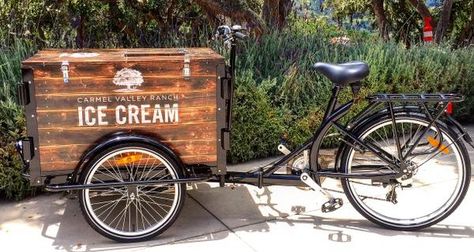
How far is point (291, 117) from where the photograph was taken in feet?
17.1

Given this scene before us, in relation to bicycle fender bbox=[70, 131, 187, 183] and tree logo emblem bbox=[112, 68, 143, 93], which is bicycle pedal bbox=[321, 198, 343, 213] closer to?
bicycle fender bbox=[70, 131, 187, 183]

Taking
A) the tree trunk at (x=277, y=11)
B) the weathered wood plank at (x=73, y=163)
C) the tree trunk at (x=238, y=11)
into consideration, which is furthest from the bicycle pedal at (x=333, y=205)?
the tree trunk at (x=277, y=11)

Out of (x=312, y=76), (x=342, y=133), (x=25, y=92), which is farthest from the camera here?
(x=312, y=76)

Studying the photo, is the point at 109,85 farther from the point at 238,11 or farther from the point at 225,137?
the point at 238,11

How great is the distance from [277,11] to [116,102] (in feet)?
15.6

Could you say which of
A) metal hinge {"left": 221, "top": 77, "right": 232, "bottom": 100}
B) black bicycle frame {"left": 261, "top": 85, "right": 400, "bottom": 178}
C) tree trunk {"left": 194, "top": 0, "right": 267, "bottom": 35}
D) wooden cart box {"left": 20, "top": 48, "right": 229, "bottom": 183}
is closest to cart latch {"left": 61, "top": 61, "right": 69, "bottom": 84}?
wooden cart box {"left": 20, "top": 48, "right": 229, "bottom": 183}

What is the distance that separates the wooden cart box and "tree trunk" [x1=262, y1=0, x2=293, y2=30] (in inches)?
160

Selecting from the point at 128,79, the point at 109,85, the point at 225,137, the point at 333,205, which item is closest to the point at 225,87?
the point at 225,137

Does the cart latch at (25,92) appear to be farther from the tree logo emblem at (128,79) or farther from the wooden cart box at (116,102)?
the tree logo emblem at (128,79)

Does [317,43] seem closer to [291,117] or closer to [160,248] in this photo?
[291,117]

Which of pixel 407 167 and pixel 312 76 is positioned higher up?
pixel 312 76

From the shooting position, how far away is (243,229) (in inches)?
147

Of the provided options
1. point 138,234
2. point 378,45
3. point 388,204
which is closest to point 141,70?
point 138,234

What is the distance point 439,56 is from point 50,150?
478cm
